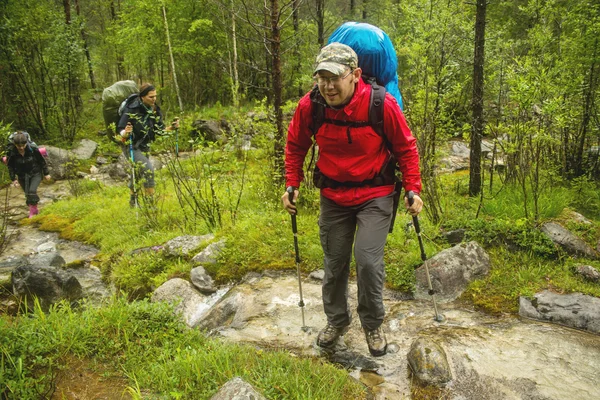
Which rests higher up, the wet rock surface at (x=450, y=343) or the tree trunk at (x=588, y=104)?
the tree trunk at (x=588, y=104)

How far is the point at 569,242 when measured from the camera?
5.12 m

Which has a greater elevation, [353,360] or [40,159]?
[40,159]

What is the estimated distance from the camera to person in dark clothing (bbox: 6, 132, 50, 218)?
9.42 m

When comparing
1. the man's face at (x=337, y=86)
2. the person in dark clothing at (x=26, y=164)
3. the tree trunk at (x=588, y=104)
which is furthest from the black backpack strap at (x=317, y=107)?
the person in dark clothing at (x=26, y=164)

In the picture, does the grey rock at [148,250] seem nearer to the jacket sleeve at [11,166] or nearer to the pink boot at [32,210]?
the jacket sleeve at [11,166]

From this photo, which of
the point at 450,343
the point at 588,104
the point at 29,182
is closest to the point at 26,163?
the point at 29,182

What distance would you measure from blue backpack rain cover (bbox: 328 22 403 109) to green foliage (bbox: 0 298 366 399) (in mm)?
2391

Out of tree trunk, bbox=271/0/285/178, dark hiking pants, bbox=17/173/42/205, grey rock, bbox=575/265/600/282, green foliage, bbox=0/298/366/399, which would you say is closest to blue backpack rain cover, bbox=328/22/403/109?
green foliage, bbox=0/298/366/399

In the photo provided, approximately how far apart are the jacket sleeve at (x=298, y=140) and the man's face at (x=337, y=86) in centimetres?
26

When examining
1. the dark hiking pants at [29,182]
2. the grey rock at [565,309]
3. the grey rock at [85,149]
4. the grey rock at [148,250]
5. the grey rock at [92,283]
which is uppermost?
the grey rock at [85,149]

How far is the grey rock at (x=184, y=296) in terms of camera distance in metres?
5.02

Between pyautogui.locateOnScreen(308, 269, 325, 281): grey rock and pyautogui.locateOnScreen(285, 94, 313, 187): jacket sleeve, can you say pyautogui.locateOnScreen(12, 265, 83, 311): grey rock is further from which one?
pyautogui.locateOnScreen(285, 94, 313, 187): jacket sleeve

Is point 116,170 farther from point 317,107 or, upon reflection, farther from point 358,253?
point 358,253

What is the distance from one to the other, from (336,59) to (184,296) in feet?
11.9
